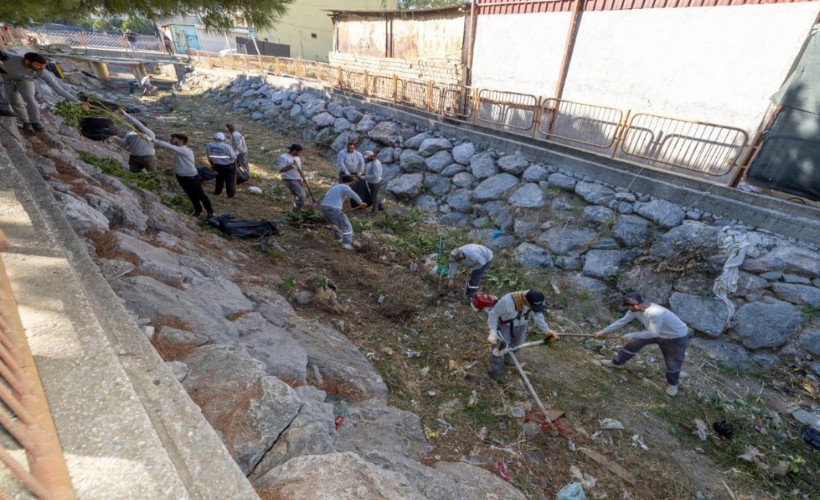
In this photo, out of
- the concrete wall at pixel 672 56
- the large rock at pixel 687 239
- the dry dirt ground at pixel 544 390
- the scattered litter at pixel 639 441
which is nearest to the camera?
the dry dirt ground at pixel 544 390

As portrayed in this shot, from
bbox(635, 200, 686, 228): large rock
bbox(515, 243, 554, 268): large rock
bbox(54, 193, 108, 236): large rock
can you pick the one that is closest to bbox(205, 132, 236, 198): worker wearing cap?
bbox(54, 193, 108, 236): large rock

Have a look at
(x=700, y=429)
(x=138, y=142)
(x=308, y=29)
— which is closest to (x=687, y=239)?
(x=700, y=429)

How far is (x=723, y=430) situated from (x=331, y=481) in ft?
16.1

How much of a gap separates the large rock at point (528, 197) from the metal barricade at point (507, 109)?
1779 mm

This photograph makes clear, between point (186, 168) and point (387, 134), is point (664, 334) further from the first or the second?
point (387, 134)

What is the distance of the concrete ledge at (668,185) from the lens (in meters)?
5.77

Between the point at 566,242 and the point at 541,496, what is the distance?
16.8ft

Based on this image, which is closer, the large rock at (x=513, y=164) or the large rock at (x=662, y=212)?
the large rock at (x=662, y=212)

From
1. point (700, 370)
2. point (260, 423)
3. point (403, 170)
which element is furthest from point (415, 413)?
point (403, 170)

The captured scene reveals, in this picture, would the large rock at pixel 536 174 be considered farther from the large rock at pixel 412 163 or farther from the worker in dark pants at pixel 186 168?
the worker in dark pants at pixel 186 168

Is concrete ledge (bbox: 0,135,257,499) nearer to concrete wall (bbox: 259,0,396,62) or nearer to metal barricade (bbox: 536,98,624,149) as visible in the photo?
metal barricade (bbox: 536,98,624,149)

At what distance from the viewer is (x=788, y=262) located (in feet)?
18.2

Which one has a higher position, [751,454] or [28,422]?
[28,422]

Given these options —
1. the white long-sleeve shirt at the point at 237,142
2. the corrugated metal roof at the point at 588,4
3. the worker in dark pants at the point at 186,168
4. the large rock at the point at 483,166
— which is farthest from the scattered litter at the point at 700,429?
the white long-sleeve shirt at the point at 237,142
